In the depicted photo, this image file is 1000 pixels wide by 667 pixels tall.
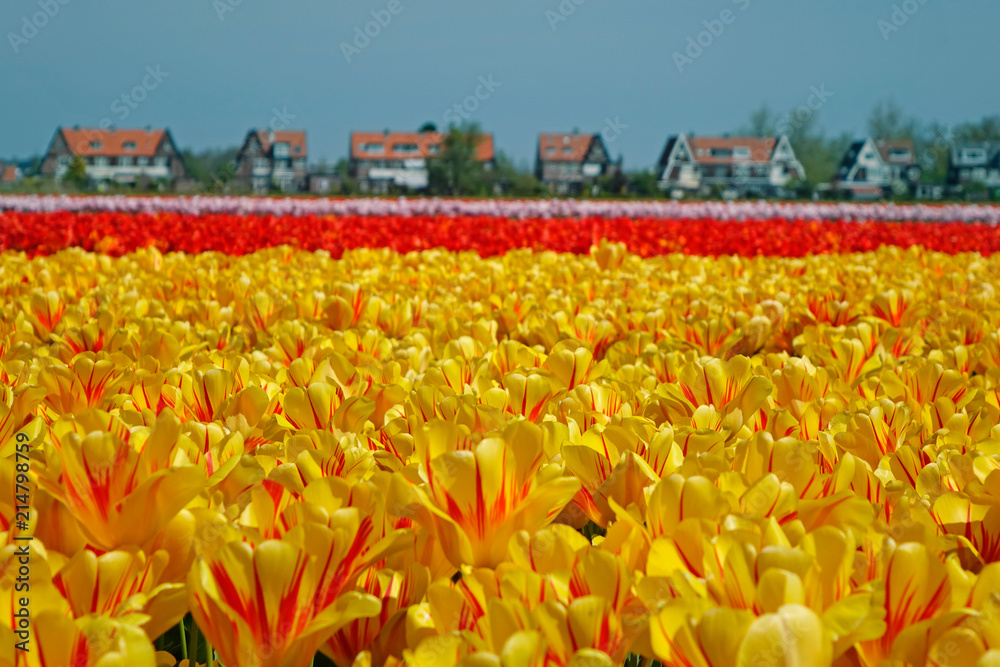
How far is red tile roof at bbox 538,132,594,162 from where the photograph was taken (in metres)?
104

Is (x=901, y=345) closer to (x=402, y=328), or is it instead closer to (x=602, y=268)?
(x=402, y=328)

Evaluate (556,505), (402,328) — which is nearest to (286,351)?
(402,328)

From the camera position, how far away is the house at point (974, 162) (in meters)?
99.8

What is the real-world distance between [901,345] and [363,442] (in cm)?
243

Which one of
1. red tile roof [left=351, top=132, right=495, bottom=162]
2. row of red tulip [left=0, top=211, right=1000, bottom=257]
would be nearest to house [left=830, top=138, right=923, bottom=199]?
red tile roof [left=351, top=132, right=495, bottom=162]

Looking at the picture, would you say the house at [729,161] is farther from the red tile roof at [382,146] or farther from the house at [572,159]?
the red tile roof at [382,146]

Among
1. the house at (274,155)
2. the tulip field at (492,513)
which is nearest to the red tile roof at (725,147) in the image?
the house at (274,155)

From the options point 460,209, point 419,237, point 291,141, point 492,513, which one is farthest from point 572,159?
point 492,513

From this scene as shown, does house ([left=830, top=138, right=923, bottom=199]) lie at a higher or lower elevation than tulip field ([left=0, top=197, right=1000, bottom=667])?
higher

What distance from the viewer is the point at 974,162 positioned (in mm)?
101375

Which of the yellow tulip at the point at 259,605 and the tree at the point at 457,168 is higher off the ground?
the tree at the point at 457,168

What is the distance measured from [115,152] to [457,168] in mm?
53894

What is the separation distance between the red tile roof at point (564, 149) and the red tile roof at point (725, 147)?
13035 millimetres

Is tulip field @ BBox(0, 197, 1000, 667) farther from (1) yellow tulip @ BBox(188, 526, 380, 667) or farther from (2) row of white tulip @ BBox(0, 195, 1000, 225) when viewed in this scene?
(2) row of white tulip @ BBox(0, 195, 1000, 225)
